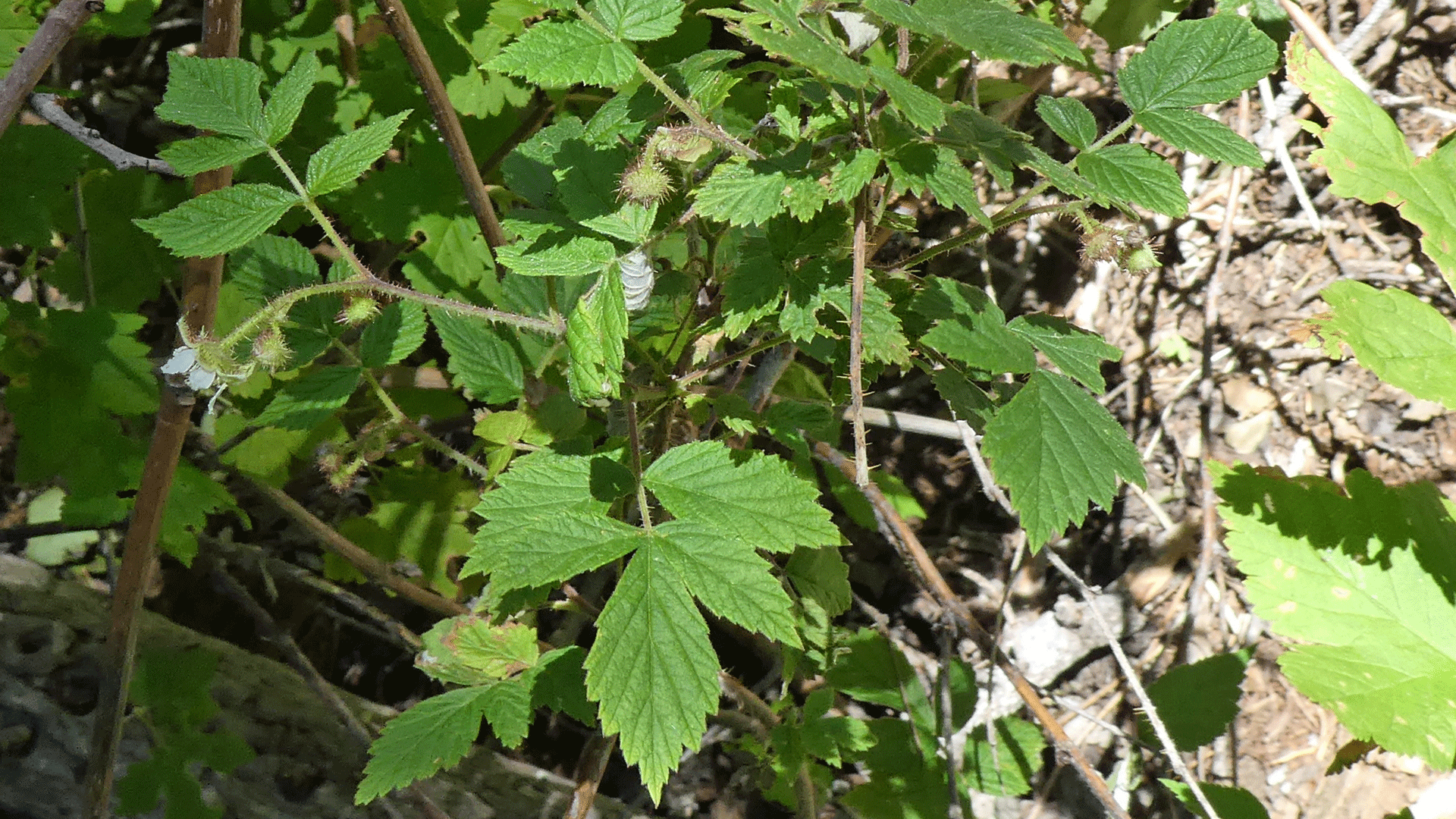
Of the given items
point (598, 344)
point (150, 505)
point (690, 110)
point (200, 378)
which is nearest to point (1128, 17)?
point (690, 110)

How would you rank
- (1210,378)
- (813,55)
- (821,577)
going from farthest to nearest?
(1210,378)
(821,577)
(813,55)

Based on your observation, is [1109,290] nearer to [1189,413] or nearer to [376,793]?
[1189,413]

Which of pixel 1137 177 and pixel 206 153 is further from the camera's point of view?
pixel 206 153

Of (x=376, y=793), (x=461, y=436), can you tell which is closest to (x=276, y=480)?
(x=461, y=436)

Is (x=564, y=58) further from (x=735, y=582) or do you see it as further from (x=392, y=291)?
(x=735, y=582)

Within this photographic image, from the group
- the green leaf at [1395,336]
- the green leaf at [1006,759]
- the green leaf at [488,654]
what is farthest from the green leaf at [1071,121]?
the green leaf at [1006,759]
